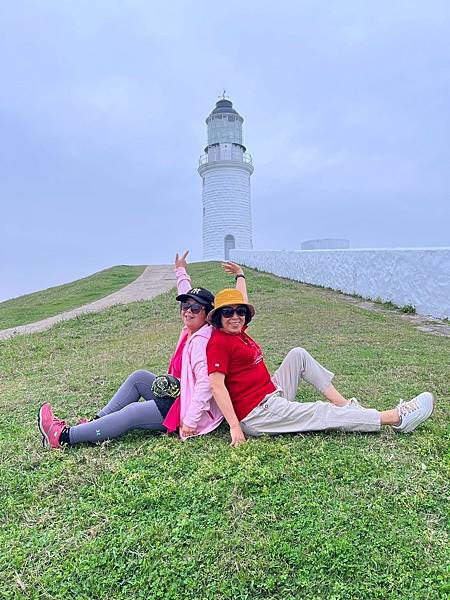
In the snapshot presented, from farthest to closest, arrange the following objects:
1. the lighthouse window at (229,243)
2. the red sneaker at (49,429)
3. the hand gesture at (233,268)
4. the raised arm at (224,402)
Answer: the lighthouse window at (229,243) < the hand gesture at (233,268) < the red sneaker at (49,429) < the raised arm at (224,402)

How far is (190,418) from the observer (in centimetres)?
337

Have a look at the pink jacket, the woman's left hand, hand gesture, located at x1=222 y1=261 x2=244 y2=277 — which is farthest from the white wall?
the woman's left hand

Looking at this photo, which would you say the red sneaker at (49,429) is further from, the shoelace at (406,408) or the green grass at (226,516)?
the shoelace at (406,408)

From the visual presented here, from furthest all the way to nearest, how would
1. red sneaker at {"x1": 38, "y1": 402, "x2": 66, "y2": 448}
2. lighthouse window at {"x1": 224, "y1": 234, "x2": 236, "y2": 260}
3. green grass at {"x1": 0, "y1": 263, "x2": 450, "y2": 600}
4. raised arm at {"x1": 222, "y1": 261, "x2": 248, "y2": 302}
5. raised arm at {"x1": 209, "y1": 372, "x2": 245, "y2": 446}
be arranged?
lighthouse window at {"x1": 224, "y1": 234, "x2": 236, "y2": 260}, raised arm at {"x1": 222, "y1": 261, "x2": 248, "y2": 302}, red sneaker at {"x1": 38, "y1": 402, "x2": 66, "y2": 448}, raised arm at {"x1": 209, "y1": 372, "x2": 245, "y2": 446}, green grass at {"x1": 0, "y1": 263, "x2": 450, "y2": 600}

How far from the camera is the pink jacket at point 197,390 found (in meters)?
3.28

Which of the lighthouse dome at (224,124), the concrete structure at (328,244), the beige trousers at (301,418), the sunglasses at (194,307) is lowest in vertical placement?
the beige trousers at (301,418)

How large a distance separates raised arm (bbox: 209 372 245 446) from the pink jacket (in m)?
0.07

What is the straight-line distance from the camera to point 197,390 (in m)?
3.27

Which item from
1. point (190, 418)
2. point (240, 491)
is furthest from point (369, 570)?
point (190, 418)

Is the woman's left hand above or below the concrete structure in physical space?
below

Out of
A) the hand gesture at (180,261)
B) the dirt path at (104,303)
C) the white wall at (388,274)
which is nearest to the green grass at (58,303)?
the dirt path at (104,303)

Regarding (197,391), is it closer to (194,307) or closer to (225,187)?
(194,307)

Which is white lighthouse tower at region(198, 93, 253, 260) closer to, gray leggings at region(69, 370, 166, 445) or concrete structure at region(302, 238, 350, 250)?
concrete structure at region(302, 238, 350, 250)

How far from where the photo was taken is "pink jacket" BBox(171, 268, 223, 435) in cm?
328
